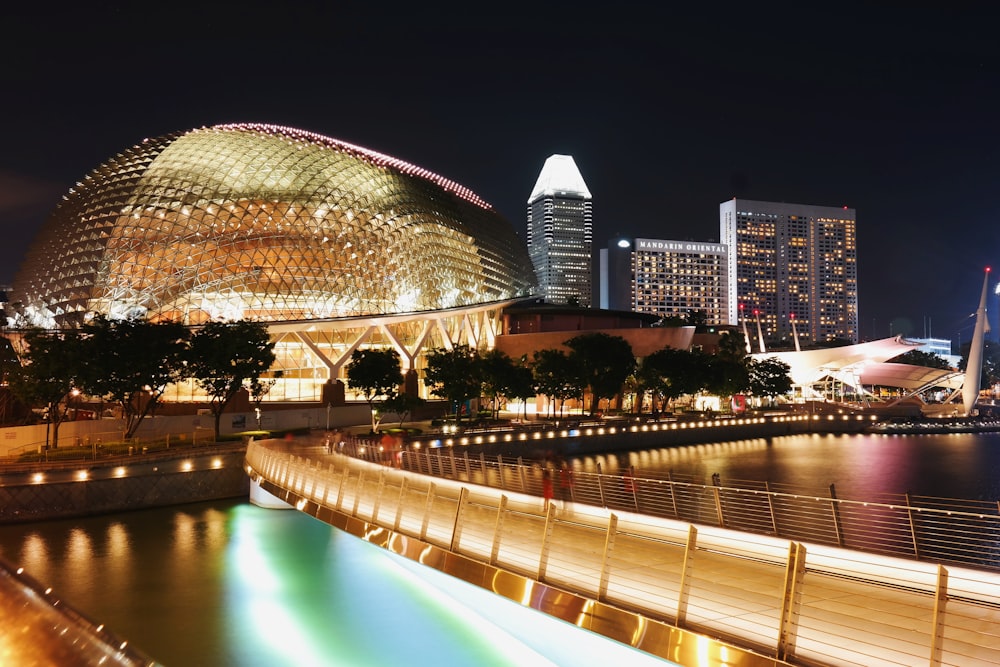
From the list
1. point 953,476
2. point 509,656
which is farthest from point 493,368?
point 509,656

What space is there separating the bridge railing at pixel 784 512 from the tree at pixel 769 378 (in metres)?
58.8

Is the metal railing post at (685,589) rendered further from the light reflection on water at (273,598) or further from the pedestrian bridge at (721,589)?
the light reflection on water at (273,598)

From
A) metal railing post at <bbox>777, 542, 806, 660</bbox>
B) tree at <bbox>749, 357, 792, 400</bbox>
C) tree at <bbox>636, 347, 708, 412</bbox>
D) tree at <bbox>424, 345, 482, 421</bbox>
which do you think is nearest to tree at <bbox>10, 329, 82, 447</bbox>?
tree at <bbox>424, 345, 482, 421</bbox>

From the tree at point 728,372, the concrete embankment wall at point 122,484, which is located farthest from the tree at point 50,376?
the tree at point 728,372

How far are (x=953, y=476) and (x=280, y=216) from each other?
51.9 metres

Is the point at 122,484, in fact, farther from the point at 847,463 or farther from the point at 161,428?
the point at 847,463

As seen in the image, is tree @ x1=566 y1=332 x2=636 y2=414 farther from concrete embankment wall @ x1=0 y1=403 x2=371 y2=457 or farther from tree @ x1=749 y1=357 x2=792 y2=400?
tree @ x1=749 y1=357 x2=792 y2=400

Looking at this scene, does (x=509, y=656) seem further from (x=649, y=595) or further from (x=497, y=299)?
(x=497, y=299)

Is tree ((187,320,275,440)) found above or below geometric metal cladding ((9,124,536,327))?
below

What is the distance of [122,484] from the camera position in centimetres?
3206

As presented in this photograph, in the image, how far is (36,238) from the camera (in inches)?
2891

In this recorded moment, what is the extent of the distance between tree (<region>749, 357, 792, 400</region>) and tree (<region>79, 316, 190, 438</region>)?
67.3 meters

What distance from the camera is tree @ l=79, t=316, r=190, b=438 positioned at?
4100 centimetres

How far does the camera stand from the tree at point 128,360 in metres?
41.0
